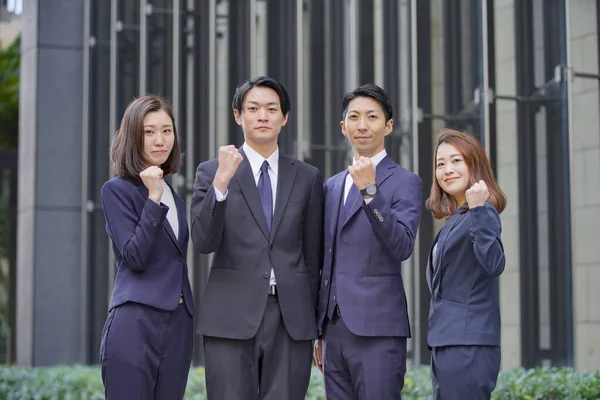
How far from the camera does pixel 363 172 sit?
4.61 metres

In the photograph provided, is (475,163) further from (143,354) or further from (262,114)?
(143,354)

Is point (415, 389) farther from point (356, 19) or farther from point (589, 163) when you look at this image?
point (356, 19)

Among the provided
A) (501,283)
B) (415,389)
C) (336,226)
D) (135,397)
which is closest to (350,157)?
(501,283)

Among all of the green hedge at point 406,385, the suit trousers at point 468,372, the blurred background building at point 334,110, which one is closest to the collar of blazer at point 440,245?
the suit trousers at point 468,372

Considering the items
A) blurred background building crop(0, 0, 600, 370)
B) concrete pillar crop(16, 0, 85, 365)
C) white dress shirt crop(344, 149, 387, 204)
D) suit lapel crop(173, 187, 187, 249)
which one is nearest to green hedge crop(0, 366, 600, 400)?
blurred background building crop(0, 0, 600, 370)

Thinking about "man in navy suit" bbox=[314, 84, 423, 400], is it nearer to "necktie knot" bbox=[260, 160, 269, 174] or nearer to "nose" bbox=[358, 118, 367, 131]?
"nose" bbox=[358, 118, 367, 131]

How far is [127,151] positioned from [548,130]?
4.30m

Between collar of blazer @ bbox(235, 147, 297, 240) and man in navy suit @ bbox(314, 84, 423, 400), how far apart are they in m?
0.24

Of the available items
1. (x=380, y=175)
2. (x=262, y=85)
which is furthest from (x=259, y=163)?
(x=380, y=175)

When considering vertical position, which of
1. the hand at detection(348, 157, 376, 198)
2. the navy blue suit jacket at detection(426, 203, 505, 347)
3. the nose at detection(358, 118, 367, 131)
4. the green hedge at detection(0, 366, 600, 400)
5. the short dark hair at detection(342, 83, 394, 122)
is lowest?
the green hedge at detection(0, 366, 600, 400)

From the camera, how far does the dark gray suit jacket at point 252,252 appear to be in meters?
4.73

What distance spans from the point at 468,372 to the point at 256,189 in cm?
129

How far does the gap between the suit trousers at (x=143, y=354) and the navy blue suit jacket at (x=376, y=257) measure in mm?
701

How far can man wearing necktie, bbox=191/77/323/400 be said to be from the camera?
15.5ft
